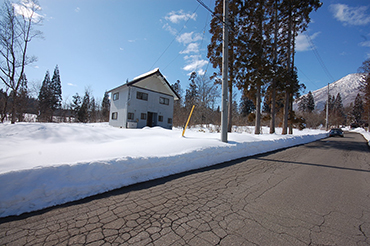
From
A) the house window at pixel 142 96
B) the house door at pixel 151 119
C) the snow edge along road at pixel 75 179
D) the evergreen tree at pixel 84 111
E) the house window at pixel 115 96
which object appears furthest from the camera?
the evergreen tree at pixel 84 111

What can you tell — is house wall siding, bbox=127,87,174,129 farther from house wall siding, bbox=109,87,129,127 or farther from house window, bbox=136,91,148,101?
house wall siding, bbox=109,87,129,127

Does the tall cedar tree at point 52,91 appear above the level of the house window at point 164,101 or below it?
above

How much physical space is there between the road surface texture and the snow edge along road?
244 millimetres

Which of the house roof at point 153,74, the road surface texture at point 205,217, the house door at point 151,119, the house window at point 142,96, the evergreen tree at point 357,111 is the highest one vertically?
the evergreen tree at point 357,111

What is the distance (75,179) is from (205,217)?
2749 mm

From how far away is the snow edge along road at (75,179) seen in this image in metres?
2.72

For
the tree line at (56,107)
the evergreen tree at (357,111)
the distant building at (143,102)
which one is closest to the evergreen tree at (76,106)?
the tree line at (56,107)

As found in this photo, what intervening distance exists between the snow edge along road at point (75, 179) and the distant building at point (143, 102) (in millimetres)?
15604

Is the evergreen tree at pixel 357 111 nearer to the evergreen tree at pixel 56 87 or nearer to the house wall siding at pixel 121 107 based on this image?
the house wall siding at pixel 121 107

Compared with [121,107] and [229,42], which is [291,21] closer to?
[229,42]

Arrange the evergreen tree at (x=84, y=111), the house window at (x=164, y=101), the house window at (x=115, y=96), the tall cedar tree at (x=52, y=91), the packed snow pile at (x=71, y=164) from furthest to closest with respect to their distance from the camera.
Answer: the tall cedar tree at (x=52, y=91) → the evergreen tree at (x=84, y=111) → the house window at (x=164, y=101) → the house window at (x=115, y=96) → the packed snow pile at (x=71, y=164)

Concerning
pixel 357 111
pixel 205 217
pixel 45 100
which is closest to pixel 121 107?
pixel 205 217

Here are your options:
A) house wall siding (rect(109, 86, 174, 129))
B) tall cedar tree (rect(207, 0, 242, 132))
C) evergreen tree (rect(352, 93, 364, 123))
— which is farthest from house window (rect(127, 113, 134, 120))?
evergreen tree (rect(352, 93, 364, 123))

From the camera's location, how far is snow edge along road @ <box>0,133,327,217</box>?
272cm
